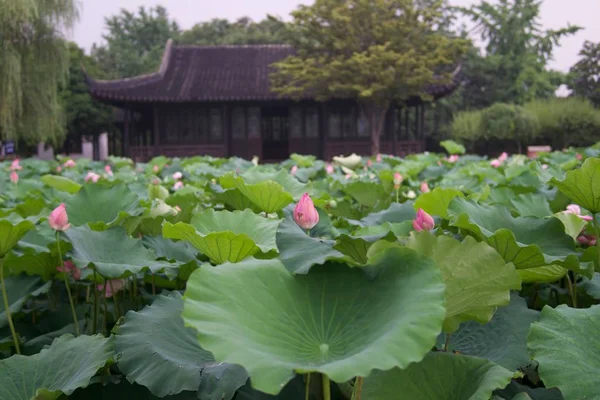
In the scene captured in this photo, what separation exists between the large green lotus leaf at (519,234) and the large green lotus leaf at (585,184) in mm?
73

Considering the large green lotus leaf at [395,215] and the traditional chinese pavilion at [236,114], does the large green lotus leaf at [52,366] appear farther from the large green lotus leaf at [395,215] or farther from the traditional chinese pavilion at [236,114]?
the traditional chinese pavilion at [236,114]

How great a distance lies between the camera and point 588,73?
82.9 feet

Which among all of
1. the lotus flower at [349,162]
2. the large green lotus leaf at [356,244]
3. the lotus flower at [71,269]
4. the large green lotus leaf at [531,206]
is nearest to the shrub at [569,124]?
the lotus flower at [349,162]

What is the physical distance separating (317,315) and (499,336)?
0.29 meters

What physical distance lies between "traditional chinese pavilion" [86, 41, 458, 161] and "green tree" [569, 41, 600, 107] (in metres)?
13.4

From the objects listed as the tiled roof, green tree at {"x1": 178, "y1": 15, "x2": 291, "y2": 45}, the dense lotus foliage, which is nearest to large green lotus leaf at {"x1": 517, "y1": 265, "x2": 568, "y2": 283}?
the dense lotus foliage

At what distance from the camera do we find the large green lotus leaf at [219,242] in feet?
2.58

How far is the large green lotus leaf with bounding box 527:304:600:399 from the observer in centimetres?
53

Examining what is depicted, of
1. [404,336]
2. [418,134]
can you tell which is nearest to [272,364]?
[404,336]

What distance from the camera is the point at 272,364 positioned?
45 centimetres

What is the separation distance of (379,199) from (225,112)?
12.5 m

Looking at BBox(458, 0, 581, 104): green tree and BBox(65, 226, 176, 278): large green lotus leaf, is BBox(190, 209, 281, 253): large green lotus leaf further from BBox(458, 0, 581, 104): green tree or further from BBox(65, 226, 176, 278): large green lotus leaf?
BBox(458, 0, 581, 104): green tree

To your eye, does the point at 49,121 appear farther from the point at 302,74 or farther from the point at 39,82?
the point at 302,74

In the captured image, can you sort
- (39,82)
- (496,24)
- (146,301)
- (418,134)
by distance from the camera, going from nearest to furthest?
(146,301) → (39,82) → (418,134) → (496,24)
